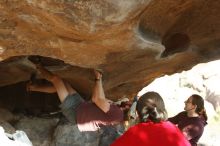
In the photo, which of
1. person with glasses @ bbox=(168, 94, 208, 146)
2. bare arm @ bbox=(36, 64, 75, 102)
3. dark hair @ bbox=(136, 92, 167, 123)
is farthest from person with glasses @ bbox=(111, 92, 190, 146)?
bare arm @ bbox=(36, 64, 75, 102)

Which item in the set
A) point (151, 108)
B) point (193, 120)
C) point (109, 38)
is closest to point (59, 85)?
point (109, 38)

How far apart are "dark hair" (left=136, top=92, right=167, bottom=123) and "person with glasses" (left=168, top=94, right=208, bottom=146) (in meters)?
1.30

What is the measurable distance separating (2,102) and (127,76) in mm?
2346

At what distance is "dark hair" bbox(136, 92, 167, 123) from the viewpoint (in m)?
3.79

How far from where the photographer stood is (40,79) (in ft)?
21.9

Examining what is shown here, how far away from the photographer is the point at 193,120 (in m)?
5.10

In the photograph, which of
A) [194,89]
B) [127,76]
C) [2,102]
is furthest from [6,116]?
[194,89]

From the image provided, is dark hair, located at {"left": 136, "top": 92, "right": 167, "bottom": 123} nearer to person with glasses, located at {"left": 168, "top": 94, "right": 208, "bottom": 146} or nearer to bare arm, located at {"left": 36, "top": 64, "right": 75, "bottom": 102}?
person with glasses, located at {"left": 168, "top": 94, "right": 208, "bottom": 146}

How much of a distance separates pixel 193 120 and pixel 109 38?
→ 141 cm

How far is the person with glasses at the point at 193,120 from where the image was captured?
5031 millimetres

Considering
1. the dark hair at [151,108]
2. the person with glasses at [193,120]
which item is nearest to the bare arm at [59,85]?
→ the person with glasses at [193,120]

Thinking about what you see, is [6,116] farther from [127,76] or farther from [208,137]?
[208,137]

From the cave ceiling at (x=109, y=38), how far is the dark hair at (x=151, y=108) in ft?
2.96

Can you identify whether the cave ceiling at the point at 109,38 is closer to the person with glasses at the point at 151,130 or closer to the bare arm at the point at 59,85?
the bare arm at the point at 59,85
